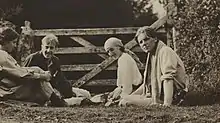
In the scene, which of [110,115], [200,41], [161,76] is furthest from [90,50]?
[110,115]

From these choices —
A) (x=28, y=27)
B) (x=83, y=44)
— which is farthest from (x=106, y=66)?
(x=28, y=27)

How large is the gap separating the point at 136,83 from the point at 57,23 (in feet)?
21.6

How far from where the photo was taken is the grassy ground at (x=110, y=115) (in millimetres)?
9291

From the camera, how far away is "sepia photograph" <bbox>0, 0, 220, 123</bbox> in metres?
10.2

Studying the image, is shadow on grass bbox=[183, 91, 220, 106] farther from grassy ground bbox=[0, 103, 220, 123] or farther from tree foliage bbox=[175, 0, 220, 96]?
grassy ground bbox=[0, 103, 220, 123]

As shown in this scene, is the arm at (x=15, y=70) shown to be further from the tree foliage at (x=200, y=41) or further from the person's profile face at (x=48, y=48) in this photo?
the tree foliage at (x=200, y=41)

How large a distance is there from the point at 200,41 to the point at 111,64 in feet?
6.27

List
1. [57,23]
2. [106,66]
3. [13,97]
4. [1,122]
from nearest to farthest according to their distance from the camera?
[1,122] → [13,97] → [106,66] → [57,23]

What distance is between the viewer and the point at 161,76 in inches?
430

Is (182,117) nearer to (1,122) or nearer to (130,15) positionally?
(1,122)

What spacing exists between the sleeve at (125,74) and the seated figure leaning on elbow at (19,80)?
44.5 inches

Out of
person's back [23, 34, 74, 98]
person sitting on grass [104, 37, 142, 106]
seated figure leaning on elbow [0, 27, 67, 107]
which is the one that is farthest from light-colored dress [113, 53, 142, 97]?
seated figure leaning on elbow [0, 27, 67, 107]

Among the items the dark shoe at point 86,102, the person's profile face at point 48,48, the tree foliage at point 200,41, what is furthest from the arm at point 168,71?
the tree foliage at point 200,41

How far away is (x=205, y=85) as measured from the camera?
44.7ft
